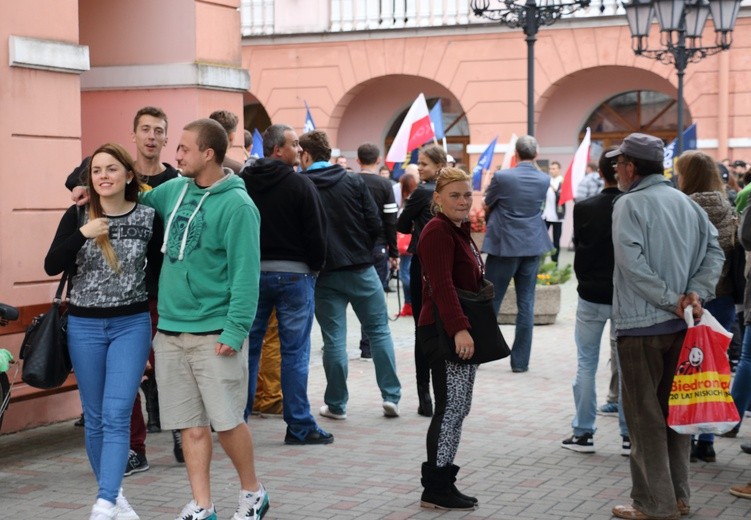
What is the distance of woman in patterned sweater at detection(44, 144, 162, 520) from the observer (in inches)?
242

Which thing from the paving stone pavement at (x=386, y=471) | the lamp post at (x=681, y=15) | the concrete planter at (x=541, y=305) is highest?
the lamp post at (x=681, y=15)

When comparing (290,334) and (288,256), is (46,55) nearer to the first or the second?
(288,256)

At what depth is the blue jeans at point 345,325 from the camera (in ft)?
29.8

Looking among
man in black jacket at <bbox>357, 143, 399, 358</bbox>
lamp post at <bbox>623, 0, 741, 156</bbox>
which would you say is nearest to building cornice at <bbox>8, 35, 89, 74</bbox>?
man in black jacket at <bbox>357, 143, 399, 358</bbox>

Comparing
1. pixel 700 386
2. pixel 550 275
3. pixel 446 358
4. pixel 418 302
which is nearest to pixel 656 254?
pixel 700 386

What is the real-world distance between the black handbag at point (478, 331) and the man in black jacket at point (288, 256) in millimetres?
1726

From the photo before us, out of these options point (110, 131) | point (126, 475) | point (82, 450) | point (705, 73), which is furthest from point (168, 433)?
point (705, 73)

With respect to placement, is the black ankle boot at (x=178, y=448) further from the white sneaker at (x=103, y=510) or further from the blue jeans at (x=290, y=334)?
the white sneaker at (x=103, y=510)

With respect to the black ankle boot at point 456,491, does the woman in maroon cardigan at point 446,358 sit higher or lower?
higher

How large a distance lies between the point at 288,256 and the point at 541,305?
23.9 ft

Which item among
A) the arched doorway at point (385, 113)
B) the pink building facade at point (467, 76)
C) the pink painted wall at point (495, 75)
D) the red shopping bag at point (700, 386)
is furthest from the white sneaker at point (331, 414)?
the arched doorway at point (385, 113)

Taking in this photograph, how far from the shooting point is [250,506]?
6168mm

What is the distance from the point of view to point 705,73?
27281 millimetres

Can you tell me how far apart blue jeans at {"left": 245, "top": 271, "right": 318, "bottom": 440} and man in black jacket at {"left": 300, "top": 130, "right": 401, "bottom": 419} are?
27.2 inches
